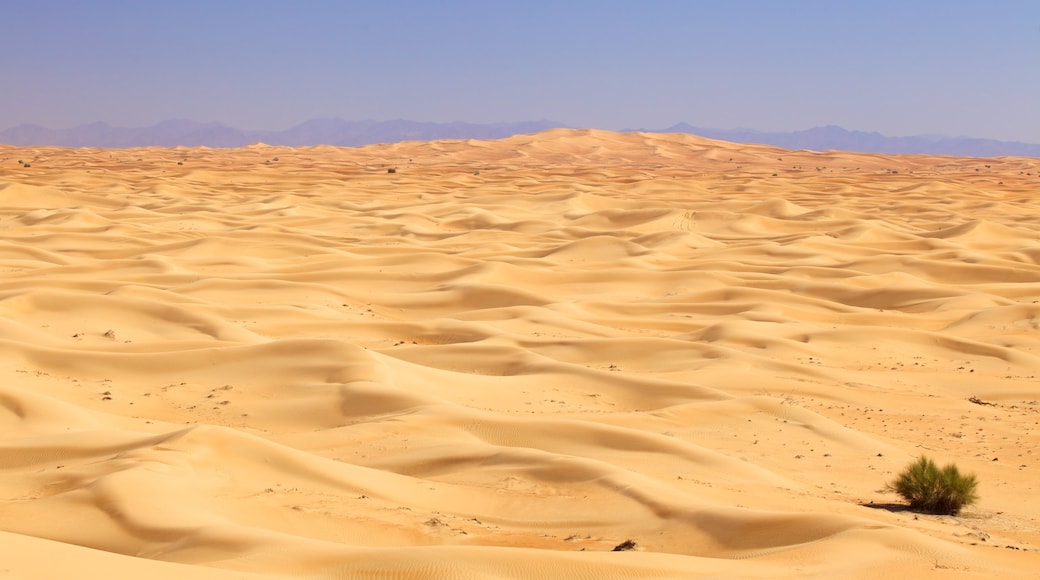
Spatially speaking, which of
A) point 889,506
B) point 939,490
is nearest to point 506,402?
point 889,506

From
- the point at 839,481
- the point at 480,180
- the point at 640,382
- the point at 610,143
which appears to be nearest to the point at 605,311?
the point at 640,382

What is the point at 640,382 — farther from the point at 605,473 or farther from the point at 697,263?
the point at 697,263

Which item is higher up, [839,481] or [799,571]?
[799,571]

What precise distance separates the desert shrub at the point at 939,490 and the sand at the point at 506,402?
0.39 feet

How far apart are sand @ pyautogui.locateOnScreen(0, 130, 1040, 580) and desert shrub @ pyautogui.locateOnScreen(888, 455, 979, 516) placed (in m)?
0.12

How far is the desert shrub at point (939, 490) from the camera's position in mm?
5660

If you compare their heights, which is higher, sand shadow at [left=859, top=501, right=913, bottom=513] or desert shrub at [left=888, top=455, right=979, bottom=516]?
desert shrub at [left=888, top=455, right=979, bottom=516]

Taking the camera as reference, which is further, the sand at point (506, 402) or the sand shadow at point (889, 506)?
the sand shadow at point (889, 506)

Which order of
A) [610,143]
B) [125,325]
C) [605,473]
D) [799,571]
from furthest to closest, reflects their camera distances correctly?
[610,143], [125,325], [605,473], [799,571]

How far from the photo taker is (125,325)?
10.6 metres

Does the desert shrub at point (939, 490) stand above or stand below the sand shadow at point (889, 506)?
above

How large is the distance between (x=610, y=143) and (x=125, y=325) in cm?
6982

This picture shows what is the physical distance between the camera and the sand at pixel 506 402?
4.48m

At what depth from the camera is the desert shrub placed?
5.66 m
